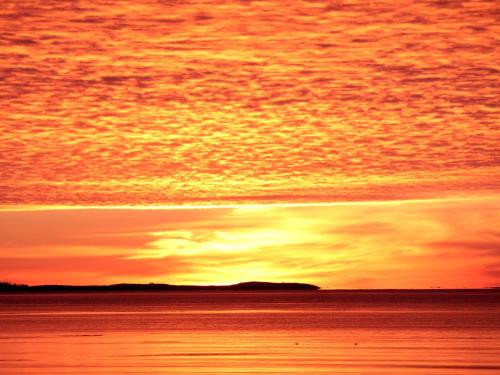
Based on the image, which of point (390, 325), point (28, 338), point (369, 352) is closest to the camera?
point (369, 352)

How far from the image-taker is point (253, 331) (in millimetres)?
73625

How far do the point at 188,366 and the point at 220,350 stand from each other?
31.5 ft

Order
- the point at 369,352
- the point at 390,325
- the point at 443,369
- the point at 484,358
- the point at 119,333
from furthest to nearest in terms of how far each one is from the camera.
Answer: the point at 390,325 → the point at 119,333 → the point at 369,352 → the point at 484,358 → the point at 443,369

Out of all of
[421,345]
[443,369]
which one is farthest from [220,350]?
[443,369]

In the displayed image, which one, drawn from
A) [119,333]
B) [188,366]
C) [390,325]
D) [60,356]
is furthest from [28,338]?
[390,325]

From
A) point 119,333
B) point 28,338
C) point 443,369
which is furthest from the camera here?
point 119,333

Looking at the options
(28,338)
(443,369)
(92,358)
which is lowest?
(443,369)

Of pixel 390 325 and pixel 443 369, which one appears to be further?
pixel 390 325

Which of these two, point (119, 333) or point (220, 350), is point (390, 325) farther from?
point (220, 350)

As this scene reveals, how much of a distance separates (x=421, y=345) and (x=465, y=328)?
20761 millimetres

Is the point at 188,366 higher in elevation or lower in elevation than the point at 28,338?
lower

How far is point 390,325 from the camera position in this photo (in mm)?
81500

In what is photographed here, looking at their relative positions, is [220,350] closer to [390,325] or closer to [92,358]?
[92,358]

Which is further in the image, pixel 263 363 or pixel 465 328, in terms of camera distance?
pixel 465 328
